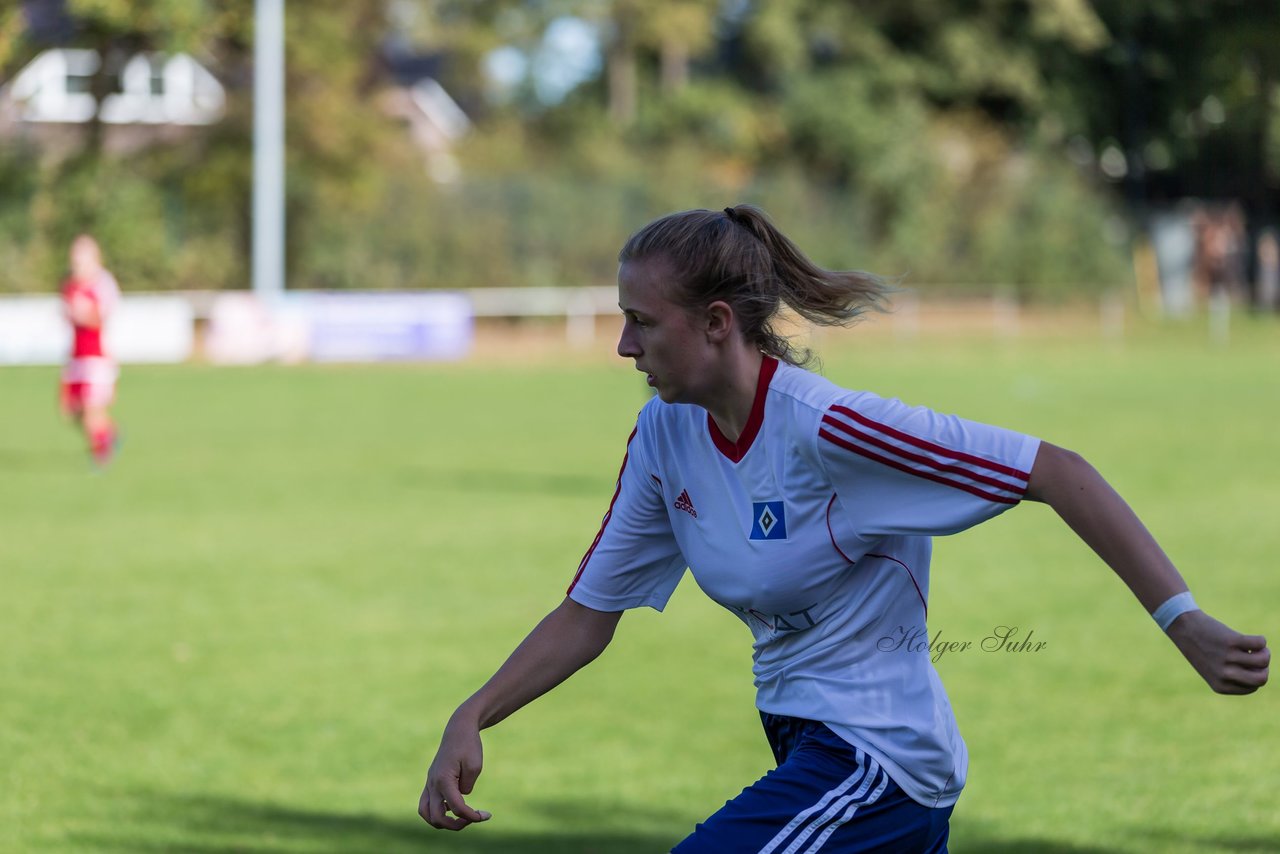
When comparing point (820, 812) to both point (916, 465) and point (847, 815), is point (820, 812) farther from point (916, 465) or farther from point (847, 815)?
point (916, 465)

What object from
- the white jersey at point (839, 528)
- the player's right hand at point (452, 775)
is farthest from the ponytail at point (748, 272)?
the player's right hand at point (452, 775)

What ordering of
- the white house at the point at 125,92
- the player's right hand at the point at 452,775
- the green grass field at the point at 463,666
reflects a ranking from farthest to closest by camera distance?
the white house at the point at 125,92 < the green grass field at the point at 463,666 < the player's right hand at the point at 452,775

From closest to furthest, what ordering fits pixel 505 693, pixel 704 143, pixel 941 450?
pixel 941 450 → pixel 505 693 → pixel 704 143

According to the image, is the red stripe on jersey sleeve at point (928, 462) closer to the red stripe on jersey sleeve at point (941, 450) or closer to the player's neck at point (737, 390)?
the red stripe on jersey sleeve at point (941, 450)

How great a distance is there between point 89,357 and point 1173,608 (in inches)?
Result: 585

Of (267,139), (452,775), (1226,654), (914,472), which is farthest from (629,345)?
(267,139)

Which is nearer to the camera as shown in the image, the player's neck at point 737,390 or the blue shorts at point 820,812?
the blue shorts at point 820,812

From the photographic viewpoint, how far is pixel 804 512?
3.20 meters

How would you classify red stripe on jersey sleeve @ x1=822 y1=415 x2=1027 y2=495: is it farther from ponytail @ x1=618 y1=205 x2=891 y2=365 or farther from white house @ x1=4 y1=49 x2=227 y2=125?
white house @ x1=4 y1=49 x2=227 y2=125

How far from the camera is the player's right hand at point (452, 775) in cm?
334

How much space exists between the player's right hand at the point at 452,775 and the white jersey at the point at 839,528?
0.55 metres

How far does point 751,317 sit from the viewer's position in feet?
10.8

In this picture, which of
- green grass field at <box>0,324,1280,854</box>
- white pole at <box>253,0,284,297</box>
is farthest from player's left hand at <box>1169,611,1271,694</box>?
white pole at <box>253,0,284,297</box>

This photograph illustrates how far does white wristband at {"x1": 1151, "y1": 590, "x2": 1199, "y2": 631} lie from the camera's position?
9.60 feet
